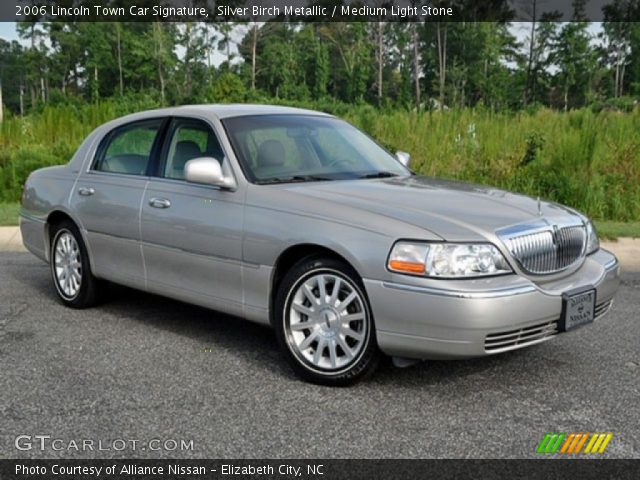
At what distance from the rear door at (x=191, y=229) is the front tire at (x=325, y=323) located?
487 mm

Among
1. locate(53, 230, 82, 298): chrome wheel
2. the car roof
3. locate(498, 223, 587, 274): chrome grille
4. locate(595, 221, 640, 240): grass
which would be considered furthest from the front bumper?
locate(595, 221, 640, 240): grass

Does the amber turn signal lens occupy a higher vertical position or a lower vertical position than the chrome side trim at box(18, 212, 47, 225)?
higher

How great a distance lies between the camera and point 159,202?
556 cm

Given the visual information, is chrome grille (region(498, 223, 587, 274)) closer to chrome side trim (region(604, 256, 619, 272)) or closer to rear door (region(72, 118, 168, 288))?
chrome side trim (region(604, 256, 619, 272))

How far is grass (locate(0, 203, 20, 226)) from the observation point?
10.6 metres

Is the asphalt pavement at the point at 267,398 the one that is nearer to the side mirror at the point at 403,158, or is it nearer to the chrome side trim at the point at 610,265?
the chrome side trim at the point at 610,265

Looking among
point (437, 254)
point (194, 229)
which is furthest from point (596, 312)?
point (194, 229)

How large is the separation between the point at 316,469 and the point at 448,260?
4.34 ft

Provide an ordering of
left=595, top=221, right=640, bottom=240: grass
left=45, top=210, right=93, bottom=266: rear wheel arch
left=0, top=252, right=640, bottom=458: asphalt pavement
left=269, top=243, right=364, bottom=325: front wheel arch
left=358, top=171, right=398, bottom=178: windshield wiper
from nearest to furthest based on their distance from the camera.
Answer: left=0, top=252, right=640, bottom=458: asphalt pavement
left=269, top=243, right=364, bottom=325: front wheel arch
left=358, top=171, right=398, bottom=178: windshield wiper
left=45, top=210, right=93, bottom=266: rear wheel arch
left=595, top=221, right=640, bottom=240: grass

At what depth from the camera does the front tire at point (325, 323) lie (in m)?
4.43

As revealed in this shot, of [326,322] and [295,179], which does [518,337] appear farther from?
[295,179]

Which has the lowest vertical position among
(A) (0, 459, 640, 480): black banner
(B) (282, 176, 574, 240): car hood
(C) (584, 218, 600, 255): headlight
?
(A) (0, 459, 640, 480): black banner

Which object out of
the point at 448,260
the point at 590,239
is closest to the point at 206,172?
the point at 448,260

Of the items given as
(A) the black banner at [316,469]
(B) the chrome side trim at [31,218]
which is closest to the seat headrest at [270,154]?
(A) the black banner at [316,469]
